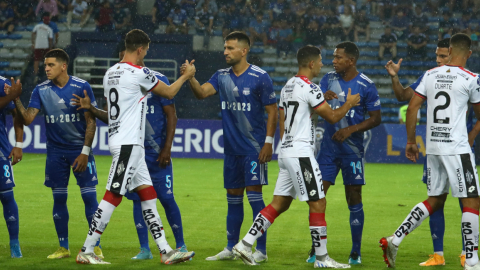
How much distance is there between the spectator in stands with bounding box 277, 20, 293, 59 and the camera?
2375cm

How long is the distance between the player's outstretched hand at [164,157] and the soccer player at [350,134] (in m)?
1.57

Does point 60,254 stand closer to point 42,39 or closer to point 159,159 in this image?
point 159,159

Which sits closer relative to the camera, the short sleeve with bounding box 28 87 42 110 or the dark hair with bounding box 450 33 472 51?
the dark hair with bounding box 450 33 472 51

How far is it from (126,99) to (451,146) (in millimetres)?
3003

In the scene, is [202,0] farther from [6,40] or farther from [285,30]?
[6,40]

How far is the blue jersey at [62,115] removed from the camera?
21.4 feet

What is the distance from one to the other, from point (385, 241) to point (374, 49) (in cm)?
1920

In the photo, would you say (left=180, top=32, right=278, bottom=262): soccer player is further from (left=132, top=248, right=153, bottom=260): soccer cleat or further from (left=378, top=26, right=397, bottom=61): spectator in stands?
(left=378, top=26, right=397, bottom=61): spectator in stands

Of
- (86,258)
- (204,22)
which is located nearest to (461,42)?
(86,258)

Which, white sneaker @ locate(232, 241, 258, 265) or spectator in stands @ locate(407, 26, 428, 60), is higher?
spectator in stands @ locate(407, 26, 428, 60)

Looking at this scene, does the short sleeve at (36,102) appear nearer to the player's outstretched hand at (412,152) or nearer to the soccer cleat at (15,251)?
the soccer cleat at (15,251)

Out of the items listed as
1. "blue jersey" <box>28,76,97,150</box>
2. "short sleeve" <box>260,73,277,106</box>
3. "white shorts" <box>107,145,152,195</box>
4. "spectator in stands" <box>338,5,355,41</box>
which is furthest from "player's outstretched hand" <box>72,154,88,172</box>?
"spectator in stands" <box>338,5,355,41</box>

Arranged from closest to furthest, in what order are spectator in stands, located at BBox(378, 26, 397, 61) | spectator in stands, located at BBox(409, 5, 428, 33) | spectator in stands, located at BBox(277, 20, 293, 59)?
spectator in stands, located at BBox(378, 26, 397, 61) → spectator in stands, located at BBox(409, 5, 428, 33) → spectator in stands, located at BBox(277, 20, 293, 59)

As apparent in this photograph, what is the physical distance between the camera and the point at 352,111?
6613 mm
